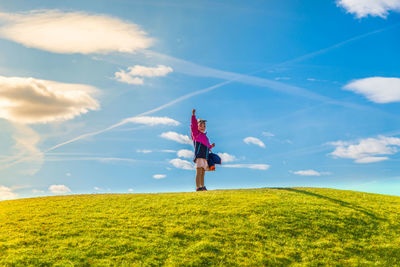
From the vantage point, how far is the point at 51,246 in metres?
12.8

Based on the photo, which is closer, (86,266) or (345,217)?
(86,266)

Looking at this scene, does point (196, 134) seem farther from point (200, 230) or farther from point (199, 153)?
point (200, 230)

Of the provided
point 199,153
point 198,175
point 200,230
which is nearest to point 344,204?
point 198,175

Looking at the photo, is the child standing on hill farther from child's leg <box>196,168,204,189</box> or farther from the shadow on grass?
the shadow on grass

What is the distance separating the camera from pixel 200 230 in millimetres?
14297

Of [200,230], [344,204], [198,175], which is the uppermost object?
[198,175]

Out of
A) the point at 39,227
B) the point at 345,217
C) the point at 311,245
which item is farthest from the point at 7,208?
the point at 345,217

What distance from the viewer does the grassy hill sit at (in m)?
12.4

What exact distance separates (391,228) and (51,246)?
590 inches

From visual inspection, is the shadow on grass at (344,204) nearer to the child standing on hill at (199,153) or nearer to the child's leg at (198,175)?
the child standing on hill at (199,153)

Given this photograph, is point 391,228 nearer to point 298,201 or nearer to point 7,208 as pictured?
point 298,201

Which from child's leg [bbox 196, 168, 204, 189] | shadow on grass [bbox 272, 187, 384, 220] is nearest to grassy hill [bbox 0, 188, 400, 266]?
shadow on grass [bbox 272, 187, 384, 220]

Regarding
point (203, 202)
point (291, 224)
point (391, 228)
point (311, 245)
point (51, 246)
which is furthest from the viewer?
point (203, 202)

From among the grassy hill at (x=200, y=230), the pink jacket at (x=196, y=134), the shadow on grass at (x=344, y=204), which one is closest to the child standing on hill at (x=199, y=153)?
the pink jacket at (x=196, y=134)
